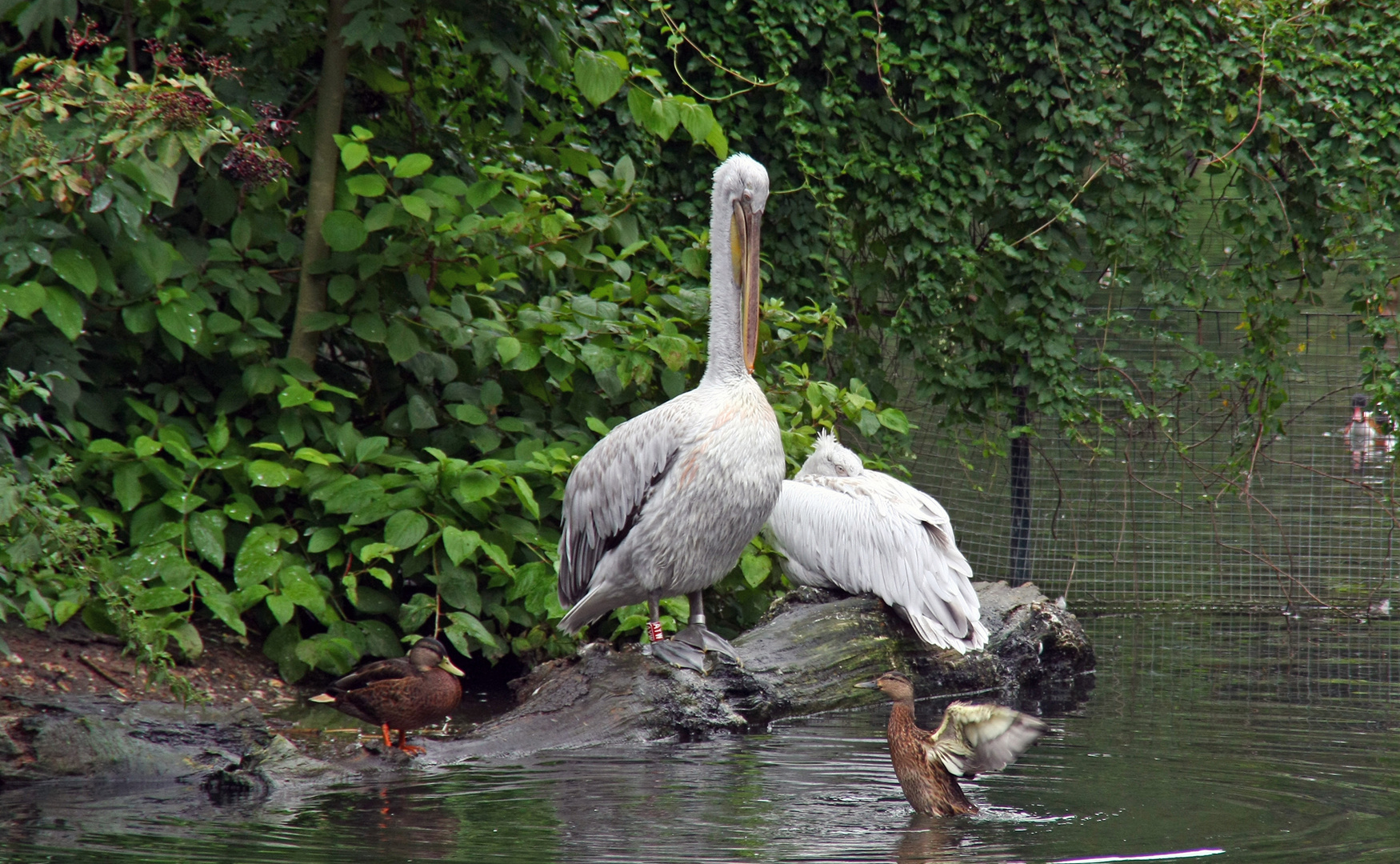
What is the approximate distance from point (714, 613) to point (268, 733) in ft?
8.75

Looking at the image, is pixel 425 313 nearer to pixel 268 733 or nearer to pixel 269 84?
pixel 269 84

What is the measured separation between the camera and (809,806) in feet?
11.5

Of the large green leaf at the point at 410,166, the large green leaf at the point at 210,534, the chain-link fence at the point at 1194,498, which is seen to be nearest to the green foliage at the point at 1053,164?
the chain-link fence at the point at 1194,498

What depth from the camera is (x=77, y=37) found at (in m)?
4.43

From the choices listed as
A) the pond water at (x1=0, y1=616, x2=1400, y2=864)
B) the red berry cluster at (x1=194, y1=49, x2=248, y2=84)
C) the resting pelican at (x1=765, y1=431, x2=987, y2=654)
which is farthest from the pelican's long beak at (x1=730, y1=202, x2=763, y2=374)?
the red berry cluster at (x1=194, y1=49, x2=248, y2=84)

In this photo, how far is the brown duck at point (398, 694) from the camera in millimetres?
4176

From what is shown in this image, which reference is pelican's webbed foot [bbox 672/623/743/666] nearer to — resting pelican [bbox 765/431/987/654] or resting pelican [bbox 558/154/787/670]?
resting pelican [bbox 558/154/787/670]

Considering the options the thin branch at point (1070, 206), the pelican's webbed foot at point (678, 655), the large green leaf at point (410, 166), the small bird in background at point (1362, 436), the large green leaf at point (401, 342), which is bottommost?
the pelican's webbed foot at point (678, 655)

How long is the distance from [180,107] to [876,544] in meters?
3.01

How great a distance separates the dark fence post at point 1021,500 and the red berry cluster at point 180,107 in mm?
4672

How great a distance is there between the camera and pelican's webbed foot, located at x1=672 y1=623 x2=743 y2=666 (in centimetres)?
464

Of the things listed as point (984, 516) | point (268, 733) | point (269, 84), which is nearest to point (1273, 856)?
point (268, 733)

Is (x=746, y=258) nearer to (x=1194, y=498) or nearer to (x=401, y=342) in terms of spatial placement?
(x=401, y=342)

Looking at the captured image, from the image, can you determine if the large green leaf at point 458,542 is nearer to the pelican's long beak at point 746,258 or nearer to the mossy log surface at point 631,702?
the mossy log surface at point 631,702
